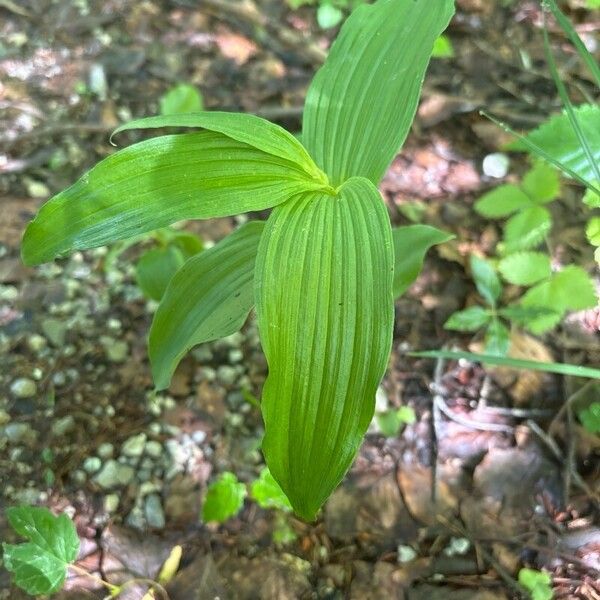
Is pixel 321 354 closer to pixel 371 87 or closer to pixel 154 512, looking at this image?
pixel 371 87

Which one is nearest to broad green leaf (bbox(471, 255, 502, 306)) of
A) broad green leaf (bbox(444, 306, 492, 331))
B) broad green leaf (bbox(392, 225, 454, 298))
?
broad green leaf (bbox(444, 306, 492, 331))

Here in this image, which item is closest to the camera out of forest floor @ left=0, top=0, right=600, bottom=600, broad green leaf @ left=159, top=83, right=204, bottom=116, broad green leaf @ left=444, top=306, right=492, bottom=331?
forest floor @ left=0, top=0, right=600, bottom=600

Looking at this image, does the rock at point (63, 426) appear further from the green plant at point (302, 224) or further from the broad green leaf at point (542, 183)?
the broad green leaf at point (542, 183)

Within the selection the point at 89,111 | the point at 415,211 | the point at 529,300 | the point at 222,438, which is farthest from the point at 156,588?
the point at 89,111

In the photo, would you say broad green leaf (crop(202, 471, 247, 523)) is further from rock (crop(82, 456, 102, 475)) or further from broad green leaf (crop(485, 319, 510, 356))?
broad green leaf (crop(485, 319, 510, 356))

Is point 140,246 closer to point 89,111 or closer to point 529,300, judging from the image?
A: point 89,111

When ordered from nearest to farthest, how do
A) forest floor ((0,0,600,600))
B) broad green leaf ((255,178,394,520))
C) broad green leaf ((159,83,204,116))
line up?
1. broad green leaf ((255,178,394,520))
2. forest floor ((0,0,600,600))
3. broad green leaf ((159,83,204,116))
